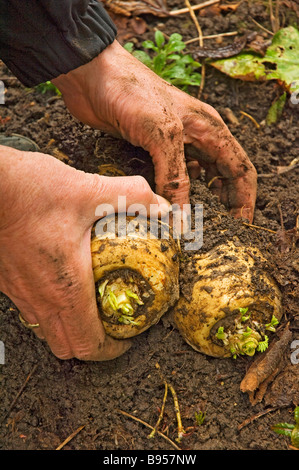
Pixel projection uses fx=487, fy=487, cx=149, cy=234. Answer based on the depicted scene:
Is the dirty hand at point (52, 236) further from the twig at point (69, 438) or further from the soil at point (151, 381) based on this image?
the twig at point (69, 438)

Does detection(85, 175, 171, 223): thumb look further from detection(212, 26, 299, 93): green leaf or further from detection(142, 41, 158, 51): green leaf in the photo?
detection(212, 26, 299, 93): green leaf

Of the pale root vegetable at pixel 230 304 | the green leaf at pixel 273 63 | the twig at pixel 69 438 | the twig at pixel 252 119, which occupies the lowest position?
the twig at pixel 69 438

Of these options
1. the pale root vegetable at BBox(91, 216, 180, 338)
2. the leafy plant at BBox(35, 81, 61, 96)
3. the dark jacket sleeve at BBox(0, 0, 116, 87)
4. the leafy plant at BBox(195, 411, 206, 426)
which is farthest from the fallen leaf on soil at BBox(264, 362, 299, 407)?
the leafy plant at BBox(35, 81, 61, 96)

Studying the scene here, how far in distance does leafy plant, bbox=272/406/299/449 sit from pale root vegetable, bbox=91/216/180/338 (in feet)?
2.77

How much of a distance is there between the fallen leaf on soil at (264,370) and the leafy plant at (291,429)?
16 cm

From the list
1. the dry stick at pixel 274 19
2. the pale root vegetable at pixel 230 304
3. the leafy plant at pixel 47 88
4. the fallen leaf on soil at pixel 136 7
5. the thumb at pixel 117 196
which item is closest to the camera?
the thumb at pixel 117 196

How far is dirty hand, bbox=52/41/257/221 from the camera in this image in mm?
2730

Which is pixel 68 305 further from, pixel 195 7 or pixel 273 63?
pixel 195 7

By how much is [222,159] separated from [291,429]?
157 cm

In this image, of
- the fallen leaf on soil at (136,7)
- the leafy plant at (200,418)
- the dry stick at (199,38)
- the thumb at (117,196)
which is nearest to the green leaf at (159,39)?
the dry stick at (199,38)

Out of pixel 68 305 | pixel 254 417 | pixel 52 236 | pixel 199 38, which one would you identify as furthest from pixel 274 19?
pixel 254 417

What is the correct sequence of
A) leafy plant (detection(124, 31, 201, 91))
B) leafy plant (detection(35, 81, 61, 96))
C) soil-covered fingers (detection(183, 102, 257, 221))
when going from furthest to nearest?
leafy plant (detection(35, 81, 61, 96))
leafy plant (detection(124, 31, 201, 91))
soil-covered fingers (detection(183, 102, 257, 221))

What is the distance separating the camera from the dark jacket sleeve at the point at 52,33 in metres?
2.64

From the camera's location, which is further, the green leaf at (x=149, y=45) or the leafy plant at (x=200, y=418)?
the green leaf at (x=149, y=45)
